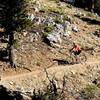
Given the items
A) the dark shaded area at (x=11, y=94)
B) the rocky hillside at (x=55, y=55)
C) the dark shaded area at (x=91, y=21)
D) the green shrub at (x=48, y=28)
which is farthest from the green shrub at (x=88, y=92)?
the dark shaded area at (x=91, y=21)

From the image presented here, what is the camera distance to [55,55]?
4703 cm

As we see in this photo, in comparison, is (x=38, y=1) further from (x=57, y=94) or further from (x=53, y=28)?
(x=57, y=94)

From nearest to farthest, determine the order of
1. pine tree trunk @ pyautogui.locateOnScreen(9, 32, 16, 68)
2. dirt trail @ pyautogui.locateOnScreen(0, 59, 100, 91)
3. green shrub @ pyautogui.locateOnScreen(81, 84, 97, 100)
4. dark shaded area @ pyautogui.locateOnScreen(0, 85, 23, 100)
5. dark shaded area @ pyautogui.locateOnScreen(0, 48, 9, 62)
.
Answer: dark shaded area @ pyautogui.locateOnScreen(0, 85, 23, 100) < dirt trail @ pyautogui.locateOnScreen(0, 59, 100, 91) < green shrub @ pyautogui.locateOnScreen(81, 84, 97, 100) < pine tree trunk @ pyautogui.locateOnScreen(9, 32, 16, 68) < dark shaded area @ pyautogui.locateOnScreen(0, 48, 9, 62)

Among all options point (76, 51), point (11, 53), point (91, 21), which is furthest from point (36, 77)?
point (91, 21)

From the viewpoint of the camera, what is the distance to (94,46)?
49.9 meters

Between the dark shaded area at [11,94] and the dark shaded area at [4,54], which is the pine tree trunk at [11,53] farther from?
the dark shaded area at [11,94]

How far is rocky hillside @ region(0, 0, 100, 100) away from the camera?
139 feet

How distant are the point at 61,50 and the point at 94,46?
446cm

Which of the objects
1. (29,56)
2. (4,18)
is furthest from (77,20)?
(4,18)

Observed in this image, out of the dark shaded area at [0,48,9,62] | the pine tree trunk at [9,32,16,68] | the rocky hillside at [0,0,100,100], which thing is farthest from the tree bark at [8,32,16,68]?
the dark shaded area at [0,48,9,62]

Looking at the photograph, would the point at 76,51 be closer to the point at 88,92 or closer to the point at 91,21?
the point at 88,92

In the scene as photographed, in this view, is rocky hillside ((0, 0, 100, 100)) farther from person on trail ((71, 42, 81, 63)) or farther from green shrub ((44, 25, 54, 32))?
person on trail ((71, 42, 81, 63))

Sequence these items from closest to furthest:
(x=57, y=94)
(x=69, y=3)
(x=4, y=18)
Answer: (x=57, y=94) < (x=4, y=18) < (x=69, y=3)

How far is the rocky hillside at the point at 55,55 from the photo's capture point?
139 feet
